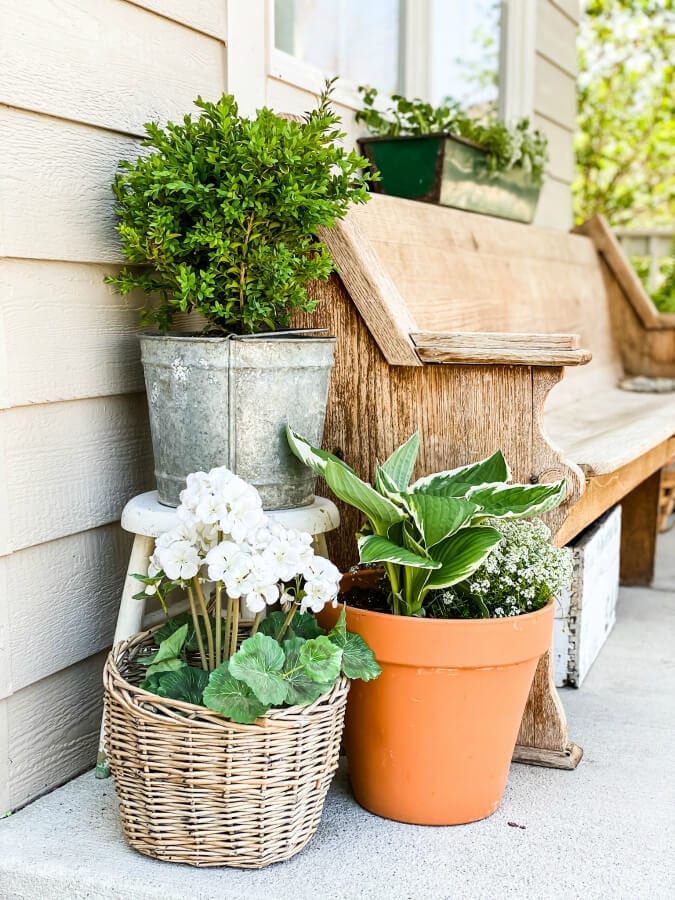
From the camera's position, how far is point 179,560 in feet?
4.59

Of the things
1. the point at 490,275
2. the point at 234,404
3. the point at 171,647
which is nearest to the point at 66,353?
the point at 234,404

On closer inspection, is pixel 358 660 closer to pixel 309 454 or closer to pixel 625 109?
pixel 309 454

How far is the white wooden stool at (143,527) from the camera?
1560mm

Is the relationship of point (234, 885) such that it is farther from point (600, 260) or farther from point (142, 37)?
point (600, 260)

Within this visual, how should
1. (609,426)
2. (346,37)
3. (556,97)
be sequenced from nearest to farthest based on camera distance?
(609,426) → (346,37) → (556,97)

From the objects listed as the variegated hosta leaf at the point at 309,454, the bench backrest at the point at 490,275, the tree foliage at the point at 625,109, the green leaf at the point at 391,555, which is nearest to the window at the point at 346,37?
the bench backrest at the point at 490,275

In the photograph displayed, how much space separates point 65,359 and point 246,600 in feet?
1.68

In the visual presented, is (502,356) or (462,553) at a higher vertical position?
(502,356)

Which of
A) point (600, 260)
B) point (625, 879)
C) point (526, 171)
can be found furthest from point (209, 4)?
point (600, 260)

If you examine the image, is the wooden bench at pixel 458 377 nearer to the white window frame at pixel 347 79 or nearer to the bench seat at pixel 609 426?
the bench seat at pixel 609 426

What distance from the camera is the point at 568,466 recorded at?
1648mm

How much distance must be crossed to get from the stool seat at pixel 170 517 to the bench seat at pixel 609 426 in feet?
1.47

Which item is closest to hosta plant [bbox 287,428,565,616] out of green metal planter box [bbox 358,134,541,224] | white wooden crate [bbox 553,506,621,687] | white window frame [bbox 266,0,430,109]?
white wooden crate [bbox 553,506,621,687]

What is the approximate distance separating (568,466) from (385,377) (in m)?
0.35
